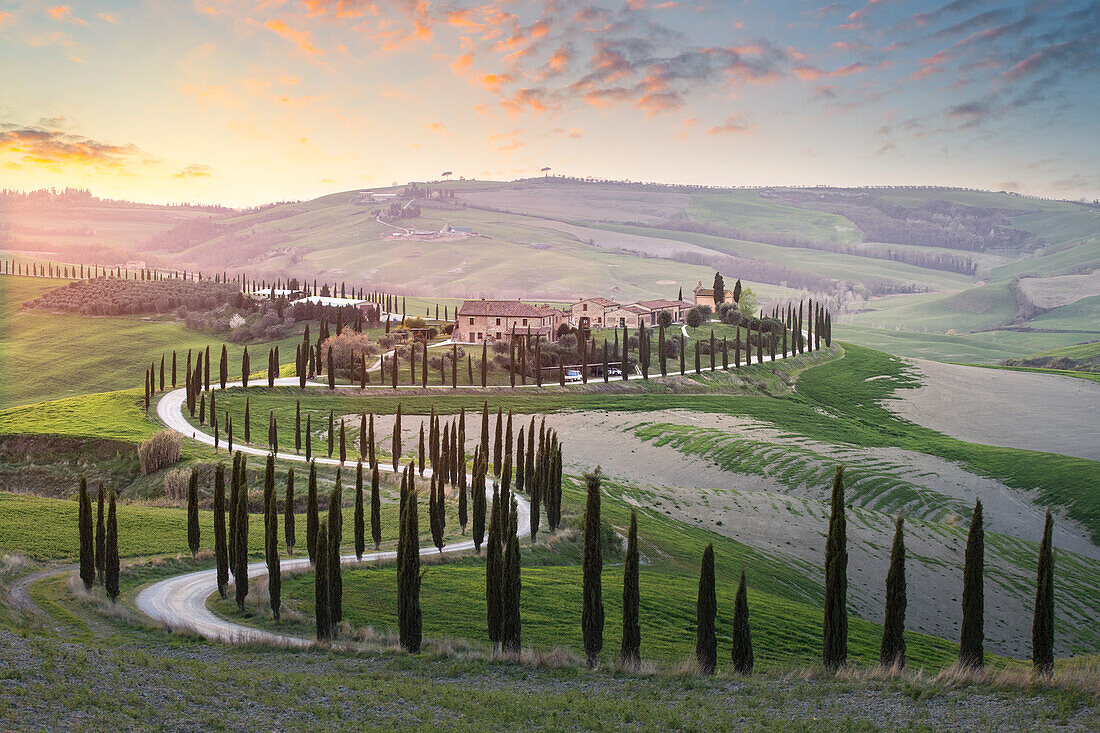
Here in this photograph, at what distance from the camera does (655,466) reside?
254 feet

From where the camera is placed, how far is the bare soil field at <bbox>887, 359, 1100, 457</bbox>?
9451 centimetres

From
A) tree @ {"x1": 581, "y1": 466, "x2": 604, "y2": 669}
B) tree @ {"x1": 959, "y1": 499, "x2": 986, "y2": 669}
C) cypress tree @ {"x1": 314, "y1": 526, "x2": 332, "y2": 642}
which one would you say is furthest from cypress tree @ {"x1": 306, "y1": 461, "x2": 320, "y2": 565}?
tree @ {"x1": 959, "y1": 499, "x2": 986, "y2": 669}

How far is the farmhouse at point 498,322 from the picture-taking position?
130250 mm

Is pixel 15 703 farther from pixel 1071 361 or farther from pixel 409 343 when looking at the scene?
pixel 1071 361

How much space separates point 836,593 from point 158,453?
58.2 m

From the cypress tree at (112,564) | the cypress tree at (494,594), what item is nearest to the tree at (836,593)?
the cypress tree at (494,594)

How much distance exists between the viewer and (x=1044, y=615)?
100ft

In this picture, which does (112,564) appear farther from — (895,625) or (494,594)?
(895,625)

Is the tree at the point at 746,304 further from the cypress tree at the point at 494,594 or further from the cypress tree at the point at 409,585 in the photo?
the cypress tree at the point at 409,585

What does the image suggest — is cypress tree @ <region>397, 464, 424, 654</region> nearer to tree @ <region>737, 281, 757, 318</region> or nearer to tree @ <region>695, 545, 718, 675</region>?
tree @ <region>695, 545, 718, 675</region>

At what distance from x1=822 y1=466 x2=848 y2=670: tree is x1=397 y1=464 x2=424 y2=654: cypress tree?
15.9 meters

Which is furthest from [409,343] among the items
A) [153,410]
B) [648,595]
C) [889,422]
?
[648,595]

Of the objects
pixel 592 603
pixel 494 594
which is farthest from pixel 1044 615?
pixel 494 594

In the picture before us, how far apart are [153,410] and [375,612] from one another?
215ft
